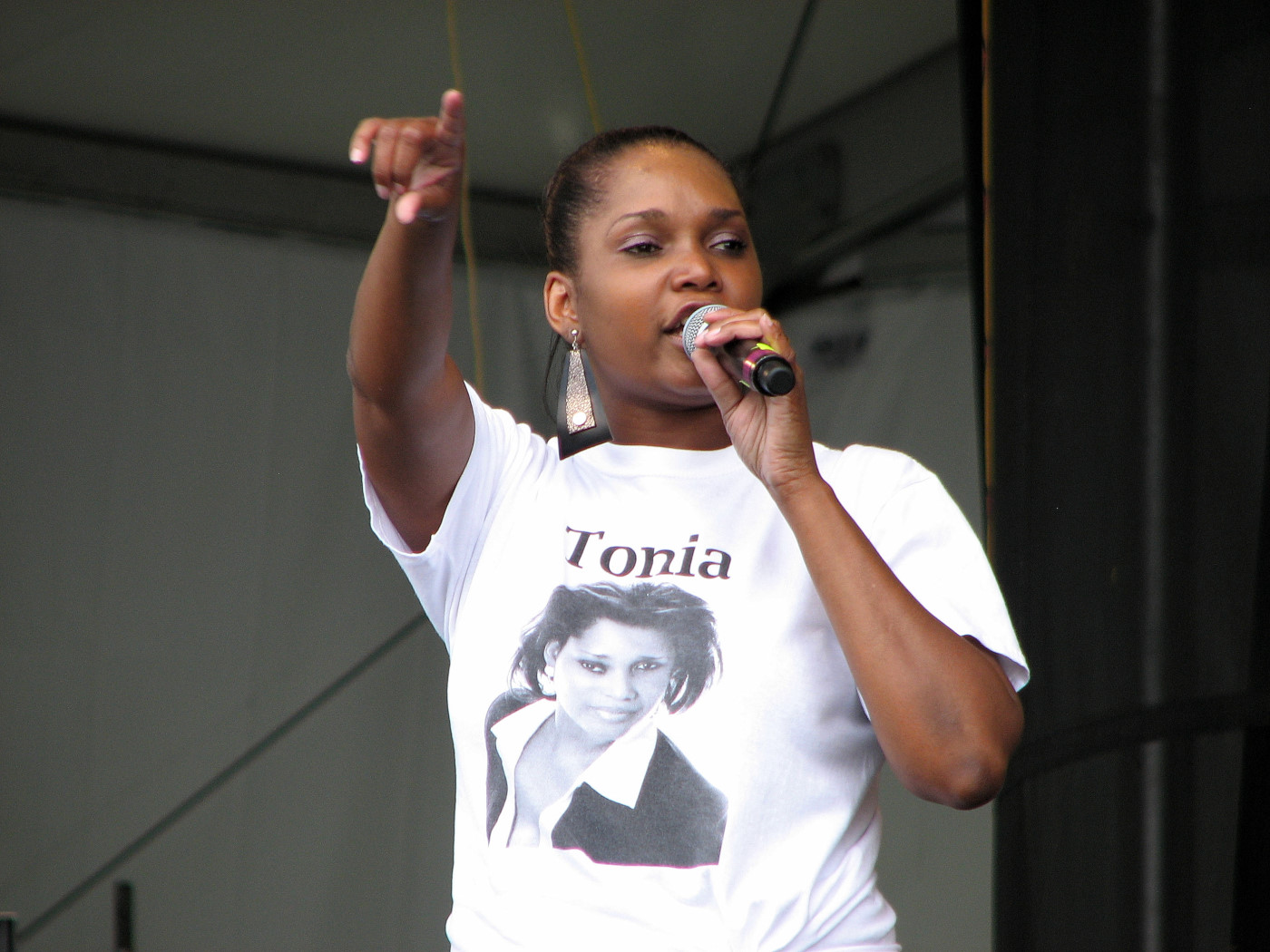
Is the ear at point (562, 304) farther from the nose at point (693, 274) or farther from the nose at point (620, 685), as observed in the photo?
the nose at point (620, 685)

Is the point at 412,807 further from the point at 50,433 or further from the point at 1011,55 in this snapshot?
the point at 1011,55

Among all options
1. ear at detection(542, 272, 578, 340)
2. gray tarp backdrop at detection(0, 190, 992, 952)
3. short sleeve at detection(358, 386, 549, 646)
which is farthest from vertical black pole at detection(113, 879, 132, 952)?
ear at detection(542, 272, 578, 340)

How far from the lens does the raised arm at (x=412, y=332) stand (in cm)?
86

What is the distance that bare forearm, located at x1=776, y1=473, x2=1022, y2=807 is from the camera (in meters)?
0.82

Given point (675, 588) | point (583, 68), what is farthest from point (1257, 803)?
point (583, 68)

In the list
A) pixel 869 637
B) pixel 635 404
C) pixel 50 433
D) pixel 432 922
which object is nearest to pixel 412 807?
pixel 432 922

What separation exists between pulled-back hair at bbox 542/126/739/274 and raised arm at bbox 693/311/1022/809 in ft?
1.00

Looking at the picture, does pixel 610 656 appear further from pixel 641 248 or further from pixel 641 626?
pixel 641 248

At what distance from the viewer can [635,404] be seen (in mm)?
1068

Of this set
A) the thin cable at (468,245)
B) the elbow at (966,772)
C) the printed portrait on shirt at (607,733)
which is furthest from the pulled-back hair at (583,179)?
the thin cable at (468,245)

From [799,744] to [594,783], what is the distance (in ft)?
0.47

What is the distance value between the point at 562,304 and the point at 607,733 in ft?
1.37

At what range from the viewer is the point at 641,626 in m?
0.92

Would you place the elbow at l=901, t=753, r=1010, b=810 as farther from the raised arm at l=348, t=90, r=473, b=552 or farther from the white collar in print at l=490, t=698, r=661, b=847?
the raised arm at l=348, t=90, r=473, b=552
